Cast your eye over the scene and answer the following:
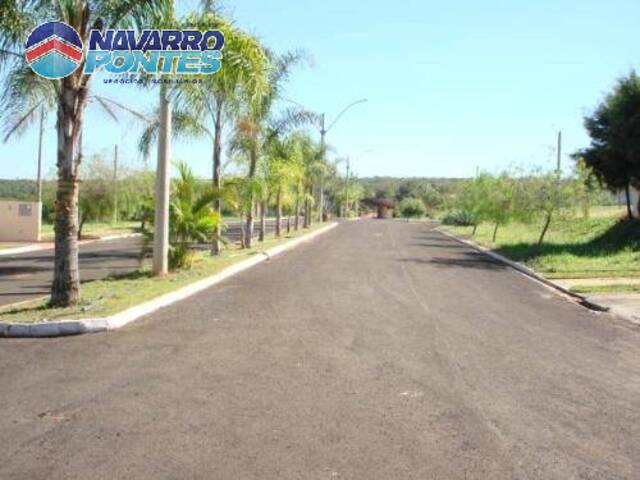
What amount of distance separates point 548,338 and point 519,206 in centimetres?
1895

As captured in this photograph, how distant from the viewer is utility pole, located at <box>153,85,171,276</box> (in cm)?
1583

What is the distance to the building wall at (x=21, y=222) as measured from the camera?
108 ft

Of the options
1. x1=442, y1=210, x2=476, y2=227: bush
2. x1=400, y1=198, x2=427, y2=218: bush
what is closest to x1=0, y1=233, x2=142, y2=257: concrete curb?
x1=442, y1=210, x2=476, y2=227: bush

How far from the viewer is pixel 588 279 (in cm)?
1873

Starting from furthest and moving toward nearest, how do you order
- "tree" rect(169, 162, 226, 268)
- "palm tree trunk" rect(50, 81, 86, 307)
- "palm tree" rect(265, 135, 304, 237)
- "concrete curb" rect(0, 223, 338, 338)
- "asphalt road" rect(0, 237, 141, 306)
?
1. "palm tree" rect(265, 135, 304, 237)
2. "tree" rect(169, 162, 226, 268)
3. "asphalt road" rect(0, 237, 141, 306)
4. "palm tree trunk" rect(50, 81, 86, 307)
5. "concrete curb" rect(0, 223, 338, 338)

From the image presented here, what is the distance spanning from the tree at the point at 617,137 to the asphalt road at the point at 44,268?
17.7 m

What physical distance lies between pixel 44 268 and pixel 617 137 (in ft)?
67.6

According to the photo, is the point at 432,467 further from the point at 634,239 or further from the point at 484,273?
the point at 634,239

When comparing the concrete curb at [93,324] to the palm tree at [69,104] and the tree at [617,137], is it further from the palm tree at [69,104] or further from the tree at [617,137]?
the tree at [617,137]

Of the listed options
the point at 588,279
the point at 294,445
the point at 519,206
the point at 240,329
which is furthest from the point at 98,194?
the point at 294,445

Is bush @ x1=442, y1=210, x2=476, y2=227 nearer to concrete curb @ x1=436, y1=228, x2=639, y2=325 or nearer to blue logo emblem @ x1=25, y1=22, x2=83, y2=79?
concrete curb @ x1=436, y1=228, x2=639, y2=325

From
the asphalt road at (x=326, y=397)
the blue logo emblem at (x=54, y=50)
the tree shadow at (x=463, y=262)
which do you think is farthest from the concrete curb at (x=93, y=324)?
the tree shadow at (x=463, y=262)

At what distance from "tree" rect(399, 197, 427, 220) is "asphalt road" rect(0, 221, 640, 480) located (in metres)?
85.6

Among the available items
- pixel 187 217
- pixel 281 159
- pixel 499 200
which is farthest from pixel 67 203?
pixel 499 200
